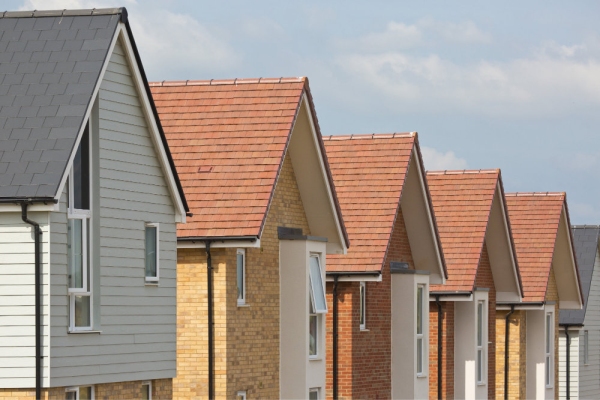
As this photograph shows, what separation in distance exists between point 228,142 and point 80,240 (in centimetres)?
631

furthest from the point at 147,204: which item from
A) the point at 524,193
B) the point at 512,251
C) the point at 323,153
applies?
the point at 524,193

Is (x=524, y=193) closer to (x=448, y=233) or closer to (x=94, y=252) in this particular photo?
(x=448, y=233)

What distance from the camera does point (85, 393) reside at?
801 inches

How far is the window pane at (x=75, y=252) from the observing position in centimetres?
1986

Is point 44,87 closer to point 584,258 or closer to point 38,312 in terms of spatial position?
point 38,312

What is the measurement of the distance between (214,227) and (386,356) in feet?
31.3

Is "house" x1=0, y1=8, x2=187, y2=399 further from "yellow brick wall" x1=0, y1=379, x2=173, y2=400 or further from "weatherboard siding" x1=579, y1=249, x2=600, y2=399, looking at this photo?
"weatherboard siding" x1=579, y1=249, x2=600, y2=399

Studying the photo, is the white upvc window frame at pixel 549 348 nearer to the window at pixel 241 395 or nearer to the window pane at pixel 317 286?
the window pane at pixel 317 286

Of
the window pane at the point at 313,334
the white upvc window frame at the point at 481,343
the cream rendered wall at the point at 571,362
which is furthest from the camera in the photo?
the cream rendered wall at the point at 571,362

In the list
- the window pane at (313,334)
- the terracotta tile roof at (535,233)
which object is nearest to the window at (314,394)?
the window pane at (313,334)

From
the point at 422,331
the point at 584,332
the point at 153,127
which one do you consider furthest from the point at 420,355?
the point at 584,332

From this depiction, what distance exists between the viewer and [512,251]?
3975 cm

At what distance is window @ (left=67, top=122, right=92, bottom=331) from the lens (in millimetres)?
19906

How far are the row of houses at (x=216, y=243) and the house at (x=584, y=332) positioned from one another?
403 inches
